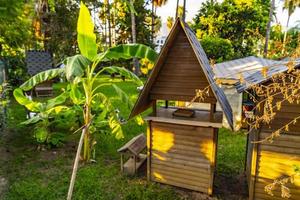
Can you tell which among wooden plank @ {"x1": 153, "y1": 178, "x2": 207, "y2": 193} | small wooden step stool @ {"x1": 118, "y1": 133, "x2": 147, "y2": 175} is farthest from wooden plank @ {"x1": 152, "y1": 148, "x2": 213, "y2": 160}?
small wooden step stool @ {"x1": 118, "y1": 133, "x2": 147, "y2": 175}

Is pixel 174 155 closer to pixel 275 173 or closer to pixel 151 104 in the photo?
pixel 151 104

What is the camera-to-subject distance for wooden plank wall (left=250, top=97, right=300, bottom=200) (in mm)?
5207

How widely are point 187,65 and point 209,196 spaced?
10.8ft

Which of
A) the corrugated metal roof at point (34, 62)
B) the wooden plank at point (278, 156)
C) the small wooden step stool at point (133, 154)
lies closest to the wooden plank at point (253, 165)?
the wooden plank at point (278, 156)

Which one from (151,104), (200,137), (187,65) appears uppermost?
(187,65)

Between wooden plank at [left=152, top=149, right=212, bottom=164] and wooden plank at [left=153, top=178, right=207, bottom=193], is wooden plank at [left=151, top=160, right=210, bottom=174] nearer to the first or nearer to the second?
wooden plank at [left=152, top=149, right=212, bottom=164]

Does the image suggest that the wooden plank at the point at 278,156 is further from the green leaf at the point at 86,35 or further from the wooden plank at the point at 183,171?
the green leaf at the point at 86,35

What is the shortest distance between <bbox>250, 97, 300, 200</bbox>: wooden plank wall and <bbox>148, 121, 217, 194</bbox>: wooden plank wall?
1049 millimetres

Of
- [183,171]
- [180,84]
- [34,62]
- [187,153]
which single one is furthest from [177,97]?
[34,62]

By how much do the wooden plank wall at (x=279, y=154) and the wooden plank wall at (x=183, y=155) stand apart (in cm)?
105

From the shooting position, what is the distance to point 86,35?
614 cm

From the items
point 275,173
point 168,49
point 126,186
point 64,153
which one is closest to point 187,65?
point 168,49

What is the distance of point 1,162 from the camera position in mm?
7633

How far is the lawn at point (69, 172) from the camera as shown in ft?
20.5
